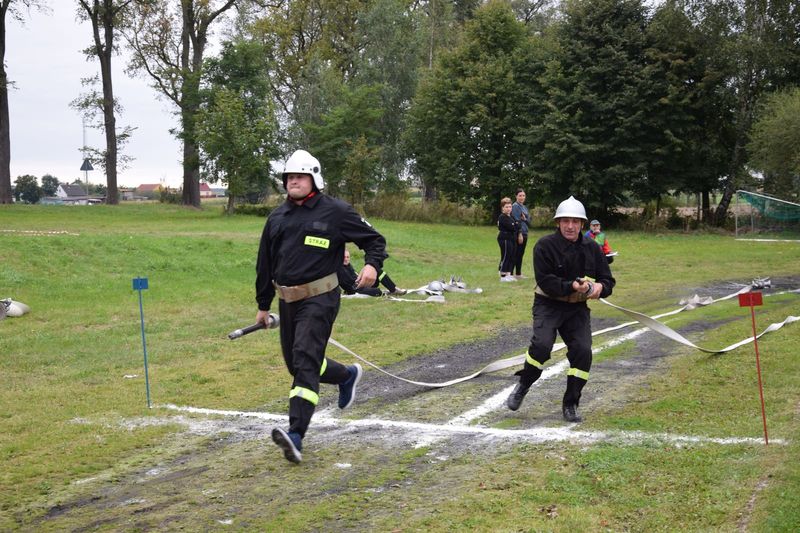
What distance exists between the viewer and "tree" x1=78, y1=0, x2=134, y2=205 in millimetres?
52750

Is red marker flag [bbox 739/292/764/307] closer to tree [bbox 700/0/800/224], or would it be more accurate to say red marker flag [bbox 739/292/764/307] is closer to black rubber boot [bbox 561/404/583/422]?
black rubber boot [bbox 561/404/583/422]

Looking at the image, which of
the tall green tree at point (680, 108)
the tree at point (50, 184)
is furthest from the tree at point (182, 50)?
the tree at point (50, 184)

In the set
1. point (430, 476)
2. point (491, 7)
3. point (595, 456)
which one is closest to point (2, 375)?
point (430, 476)

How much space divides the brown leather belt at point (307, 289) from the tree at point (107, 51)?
50.1 m

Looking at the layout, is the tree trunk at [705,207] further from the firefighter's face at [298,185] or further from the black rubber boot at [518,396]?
the firefighter's face at [298,185]

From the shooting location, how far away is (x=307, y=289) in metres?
6.86

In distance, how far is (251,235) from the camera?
96.1 feet

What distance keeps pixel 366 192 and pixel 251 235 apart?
2214 cm

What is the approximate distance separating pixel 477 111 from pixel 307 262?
140ft

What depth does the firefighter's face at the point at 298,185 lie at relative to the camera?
6906mm

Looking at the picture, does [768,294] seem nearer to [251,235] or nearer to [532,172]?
[251,235]

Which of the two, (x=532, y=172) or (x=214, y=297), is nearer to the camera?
(x=214, y=297)

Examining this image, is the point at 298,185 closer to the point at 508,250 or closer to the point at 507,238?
the point at 507,238

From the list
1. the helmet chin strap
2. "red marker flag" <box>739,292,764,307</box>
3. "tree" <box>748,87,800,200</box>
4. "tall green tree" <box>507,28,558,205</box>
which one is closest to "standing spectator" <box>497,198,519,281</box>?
"red marker flag" <box>739,292,764,307</box>
